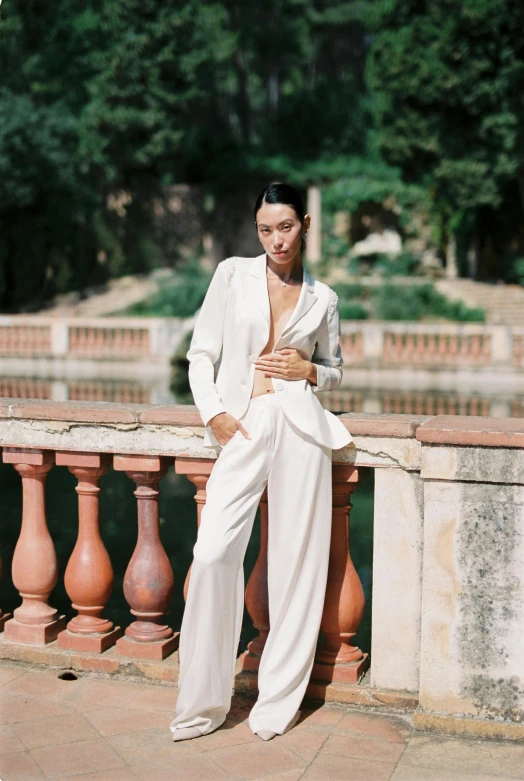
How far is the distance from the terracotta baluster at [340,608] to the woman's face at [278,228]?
84 centimetres

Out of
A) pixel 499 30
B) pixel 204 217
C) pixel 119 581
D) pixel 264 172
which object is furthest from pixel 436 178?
pixel 119 581

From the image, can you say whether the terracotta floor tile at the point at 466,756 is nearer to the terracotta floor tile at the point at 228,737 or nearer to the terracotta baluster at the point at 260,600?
the terracotta floor tile at the point at 228,737

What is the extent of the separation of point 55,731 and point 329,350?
5.04ft

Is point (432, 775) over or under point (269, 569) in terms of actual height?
under

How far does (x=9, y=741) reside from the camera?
287 centimetres

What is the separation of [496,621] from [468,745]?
403 millimetres

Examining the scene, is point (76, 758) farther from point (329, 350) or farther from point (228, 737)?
point (329, 350)

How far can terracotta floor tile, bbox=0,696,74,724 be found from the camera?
10.00ft

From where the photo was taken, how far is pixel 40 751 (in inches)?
110

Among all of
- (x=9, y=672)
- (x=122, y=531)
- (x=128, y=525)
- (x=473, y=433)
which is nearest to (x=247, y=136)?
(x=128, y=525)

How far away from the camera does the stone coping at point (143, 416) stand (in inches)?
123

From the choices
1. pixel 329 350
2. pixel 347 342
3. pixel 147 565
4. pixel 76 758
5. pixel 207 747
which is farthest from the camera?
pixel 347 342

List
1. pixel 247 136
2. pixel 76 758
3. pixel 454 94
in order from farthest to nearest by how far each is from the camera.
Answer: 1. pixel 247 136
2. pixel 454 94
3. pixel 76 758

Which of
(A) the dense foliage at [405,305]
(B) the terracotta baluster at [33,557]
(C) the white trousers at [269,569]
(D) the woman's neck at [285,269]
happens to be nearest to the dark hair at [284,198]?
(D) the woman's neck at [285,269]
